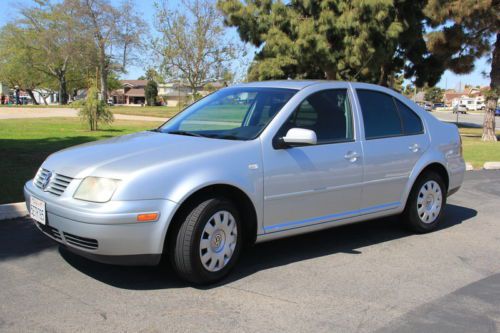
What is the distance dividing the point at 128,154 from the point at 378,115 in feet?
8.98

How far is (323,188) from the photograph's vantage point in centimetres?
475

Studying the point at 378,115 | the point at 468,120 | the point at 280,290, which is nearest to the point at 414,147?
the point at 378,115

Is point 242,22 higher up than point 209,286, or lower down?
higher up

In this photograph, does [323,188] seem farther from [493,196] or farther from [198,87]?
[198,87]

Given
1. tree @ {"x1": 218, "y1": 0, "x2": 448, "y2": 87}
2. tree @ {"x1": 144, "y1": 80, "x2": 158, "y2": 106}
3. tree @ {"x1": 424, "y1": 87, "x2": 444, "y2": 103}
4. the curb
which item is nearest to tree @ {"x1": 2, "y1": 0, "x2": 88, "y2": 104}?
tree @ {"x1": 144, "y1": 80, "x2": 158, "y2": 106}

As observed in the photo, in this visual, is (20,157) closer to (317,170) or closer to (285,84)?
(285,84)

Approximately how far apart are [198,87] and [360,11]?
711 inches

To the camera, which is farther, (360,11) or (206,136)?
(360,11)

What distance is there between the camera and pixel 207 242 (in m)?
4.05

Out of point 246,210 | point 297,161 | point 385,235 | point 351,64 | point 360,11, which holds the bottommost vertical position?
point 385,235

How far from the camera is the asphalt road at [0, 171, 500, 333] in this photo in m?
3.49

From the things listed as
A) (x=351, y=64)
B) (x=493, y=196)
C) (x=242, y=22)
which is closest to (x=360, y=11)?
(x=351, y=64)

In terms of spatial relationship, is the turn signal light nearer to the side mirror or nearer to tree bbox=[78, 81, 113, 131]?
the side mirror

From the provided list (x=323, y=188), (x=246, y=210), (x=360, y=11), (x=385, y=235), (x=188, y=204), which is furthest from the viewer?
(x=360, y=11)
